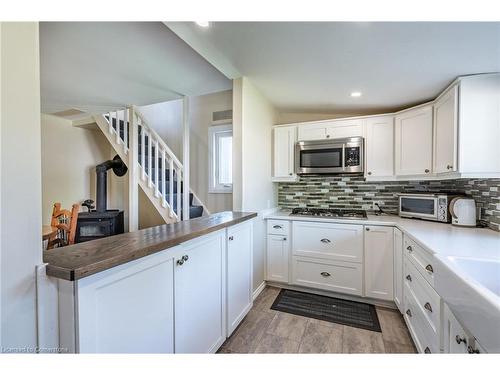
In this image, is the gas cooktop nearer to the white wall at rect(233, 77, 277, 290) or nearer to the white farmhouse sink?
the white wall at rect(233, 77, 277, 290)

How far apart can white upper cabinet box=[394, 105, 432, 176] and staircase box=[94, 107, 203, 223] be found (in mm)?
2880

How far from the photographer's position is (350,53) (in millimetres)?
1622

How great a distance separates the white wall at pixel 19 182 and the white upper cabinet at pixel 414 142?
2.94m

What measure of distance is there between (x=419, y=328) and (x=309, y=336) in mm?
782

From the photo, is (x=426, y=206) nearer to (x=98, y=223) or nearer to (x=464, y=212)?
(x=464, y=212)

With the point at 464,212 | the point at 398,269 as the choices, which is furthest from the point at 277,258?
the point at 464,212

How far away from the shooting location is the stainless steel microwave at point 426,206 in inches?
85.3

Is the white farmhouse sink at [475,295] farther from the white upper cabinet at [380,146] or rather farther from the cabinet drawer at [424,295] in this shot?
the white upper cabinet at [380,146]

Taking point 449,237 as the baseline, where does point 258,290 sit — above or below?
below

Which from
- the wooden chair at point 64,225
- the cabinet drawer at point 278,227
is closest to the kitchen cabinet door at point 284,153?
the cabinet drawer at point 278,227

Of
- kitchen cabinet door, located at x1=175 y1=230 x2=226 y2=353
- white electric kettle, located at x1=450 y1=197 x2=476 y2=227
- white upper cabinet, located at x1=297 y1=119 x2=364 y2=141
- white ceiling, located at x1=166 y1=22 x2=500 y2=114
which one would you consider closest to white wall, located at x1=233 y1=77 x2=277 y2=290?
white ceiling, located at x1=166 y1=22 x2=500 y2=114

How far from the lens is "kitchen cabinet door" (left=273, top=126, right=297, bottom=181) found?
2896 millimetres

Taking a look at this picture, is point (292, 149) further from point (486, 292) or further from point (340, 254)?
point (486, 292)
